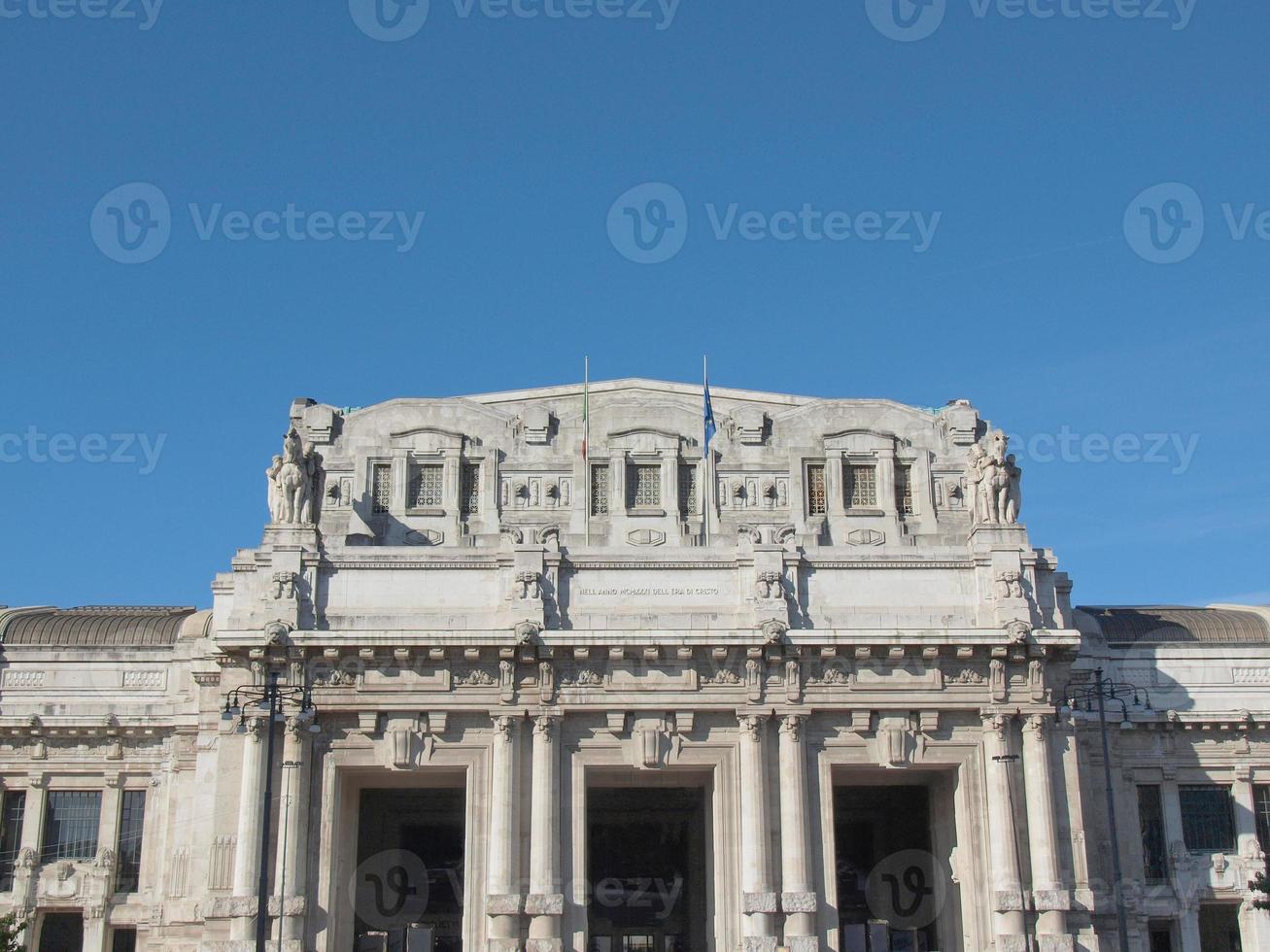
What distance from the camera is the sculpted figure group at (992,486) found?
50188mm

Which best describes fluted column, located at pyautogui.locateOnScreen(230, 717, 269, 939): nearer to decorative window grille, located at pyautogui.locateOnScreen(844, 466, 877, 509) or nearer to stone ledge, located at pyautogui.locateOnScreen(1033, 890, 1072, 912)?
decorative window grille, located at pyautogui.locateOnScreen(844, 466, 877, 509)

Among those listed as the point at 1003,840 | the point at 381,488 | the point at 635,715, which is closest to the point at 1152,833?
the point at 1003,840

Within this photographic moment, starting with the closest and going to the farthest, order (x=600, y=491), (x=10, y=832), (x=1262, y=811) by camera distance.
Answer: (x=10, y=832), (x=1262, y=811), (x=600, y=491)

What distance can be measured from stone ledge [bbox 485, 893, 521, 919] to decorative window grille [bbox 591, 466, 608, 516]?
15.8 meters

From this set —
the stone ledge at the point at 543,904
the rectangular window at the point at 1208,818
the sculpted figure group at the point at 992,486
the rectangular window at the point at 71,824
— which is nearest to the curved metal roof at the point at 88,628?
the rectangular window at the point at 71,824

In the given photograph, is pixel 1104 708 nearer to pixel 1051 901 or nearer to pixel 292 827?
pixel 1051 901

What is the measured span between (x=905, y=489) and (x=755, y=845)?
16785 millimetres

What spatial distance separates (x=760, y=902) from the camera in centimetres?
4528

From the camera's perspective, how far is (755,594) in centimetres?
4825

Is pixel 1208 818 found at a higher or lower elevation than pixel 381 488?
lower

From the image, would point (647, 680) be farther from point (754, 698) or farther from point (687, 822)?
point (687, 822)

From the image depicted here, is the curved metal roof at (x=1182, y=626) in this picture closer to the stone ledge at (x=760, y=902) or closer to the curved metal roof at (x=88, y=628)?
the stone ledge at (x=760, y=902)

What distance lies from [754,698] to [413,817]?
623 inches

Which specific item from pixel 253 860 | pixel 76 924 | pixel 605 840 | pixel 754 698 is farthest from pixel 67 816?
pixel 754 698
